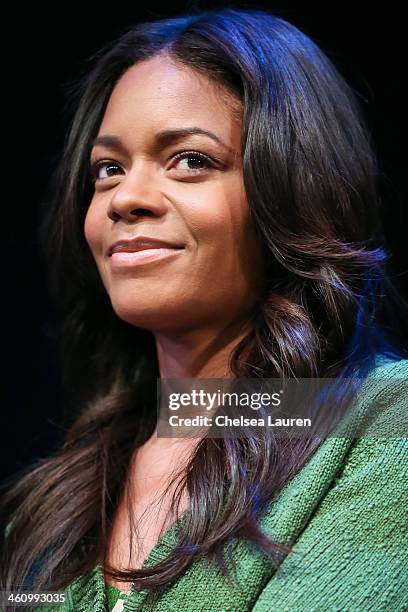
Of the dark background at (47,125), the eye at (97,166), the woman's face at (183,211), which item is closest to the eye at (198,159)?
the woman's face at (183,211)

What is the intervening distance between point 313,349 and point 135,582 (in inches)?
13.4

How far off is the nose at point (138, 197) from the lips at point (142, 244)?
0.03 meters

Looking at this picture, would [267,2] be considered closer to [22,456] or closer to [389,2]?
[389,2]

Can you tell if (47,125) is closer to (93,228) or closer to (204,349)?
(93,228)

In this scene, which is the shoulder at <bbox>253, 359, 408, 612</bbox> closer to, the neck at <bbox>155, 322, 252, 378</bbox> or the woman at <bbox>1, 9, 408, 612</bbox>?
the woman at <bbox>1, 9, 408, 612</bbox>

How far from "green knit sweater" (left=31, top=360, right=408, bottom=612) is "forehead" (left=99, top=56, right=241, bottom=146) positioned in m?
0.40

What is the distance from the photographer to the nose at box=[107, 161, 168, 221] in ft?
3.61

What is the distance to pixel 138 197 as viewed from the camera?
43.3 inches

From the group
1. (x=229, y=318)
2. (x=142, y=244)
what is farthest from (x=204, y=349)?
(x=142, y=244)

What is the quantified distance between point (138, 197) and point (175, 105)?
0.13 meters

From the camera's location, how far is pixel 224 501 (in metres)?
0.98

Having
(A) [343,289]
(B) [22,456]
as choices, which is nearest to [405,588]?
(A) [343,289]

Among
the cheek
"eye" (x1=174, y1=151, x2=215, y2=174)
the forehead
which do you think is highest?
the forehead

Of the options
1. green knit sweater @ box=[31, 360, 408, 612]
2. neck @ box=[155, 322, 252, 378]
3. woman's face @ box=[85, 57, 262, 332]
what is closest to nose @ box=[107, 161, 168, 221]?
woman's face @ box=[85, 57, 262, 332]
